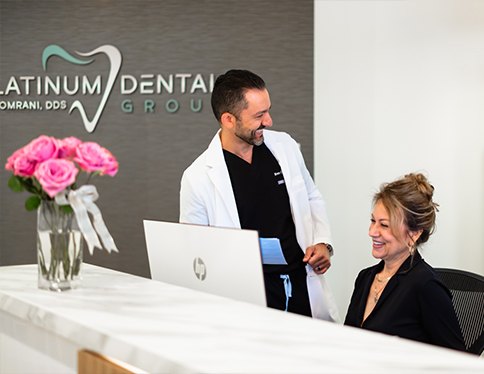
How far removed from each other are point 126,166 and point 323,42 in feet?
6.05

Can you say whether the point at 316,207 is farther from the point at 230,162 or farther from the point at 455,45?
the point at 455,45

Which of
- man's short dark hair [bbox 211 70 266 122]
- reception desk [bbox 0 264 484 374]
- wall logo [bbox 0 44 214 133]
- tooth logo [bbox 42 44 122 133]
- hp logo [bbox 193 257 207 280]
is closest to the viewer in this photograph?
reception desk [bbox 0 264 484 374]

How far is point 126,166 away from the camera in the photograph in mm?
6152

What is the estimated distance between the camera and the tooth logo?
6117 millimetres

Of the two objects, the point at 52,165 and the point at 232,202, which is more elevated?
the point at 52,165

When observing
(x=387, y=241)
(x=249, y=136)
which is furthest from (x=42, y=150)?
(x=249, y=136)

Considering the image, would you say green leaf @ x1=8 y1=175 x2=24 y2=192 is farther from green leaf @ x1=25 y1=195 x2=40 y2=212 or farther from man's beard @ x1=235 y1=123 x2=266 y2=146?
man's beard @ x1=235 y1=123 x2=266 y2=146

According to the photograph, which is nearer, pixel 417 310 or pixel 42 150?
pixel 42 150

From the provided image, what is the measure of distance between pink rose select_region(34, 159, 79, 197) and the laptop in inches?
16.1

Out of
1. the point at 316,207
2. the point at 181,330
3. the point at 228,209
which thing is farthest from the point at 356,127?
the point at 181,330

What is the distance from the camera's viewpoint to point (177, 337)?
179cm

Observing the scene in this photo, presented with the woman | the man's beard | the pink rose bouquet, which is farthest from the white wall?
the pink rose bouquet

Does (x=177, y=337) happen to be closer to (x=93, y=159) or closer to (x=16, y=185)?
(x=93, y=159)

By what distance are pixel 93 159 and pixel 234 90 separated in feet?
4.78
